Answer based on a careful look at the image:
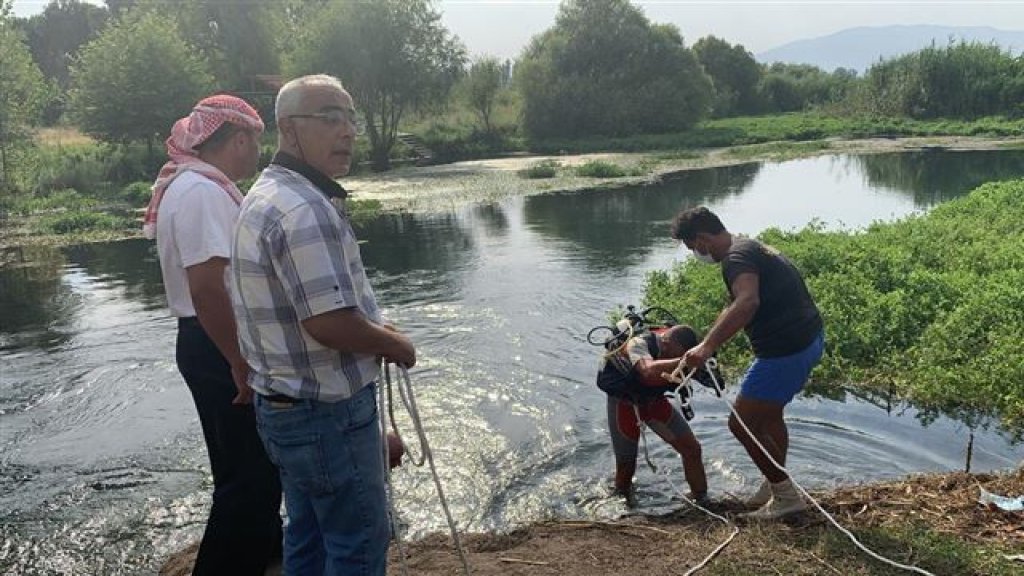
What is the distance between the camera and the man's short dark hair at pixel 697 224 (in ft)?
16.2

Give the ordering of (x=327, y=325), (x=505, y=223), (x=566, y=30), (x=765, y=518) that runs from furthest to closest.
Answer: (x=566, y=30) < (x=505, y=223) < (x=765, y=518) < (x=327, y=325)

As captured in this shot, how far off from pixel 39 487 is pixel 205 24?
52.6 meters

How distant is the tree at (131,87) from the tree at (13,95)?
4894 mm

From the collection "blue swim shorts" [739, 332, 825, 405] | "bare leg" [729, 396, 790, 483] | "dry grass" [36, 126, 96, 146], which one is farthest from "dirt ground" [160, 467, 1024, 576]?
"dry grass" [36, 126, 96, 146]

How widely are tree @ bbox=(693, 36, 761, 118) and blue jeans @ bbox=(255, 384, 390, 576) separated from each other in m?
67.0

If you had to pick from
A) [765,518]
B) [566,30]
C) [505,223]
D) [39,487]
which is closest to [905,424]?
[765,518]

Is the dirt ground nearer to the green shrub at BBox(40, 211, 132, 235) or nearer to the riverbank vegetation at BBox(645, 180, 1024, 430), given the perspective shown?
the riverbank vegetation at BBox(645, 180, 1024, 430)

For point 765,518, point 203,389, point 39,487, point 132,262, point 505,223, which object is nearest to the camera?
point 203,389

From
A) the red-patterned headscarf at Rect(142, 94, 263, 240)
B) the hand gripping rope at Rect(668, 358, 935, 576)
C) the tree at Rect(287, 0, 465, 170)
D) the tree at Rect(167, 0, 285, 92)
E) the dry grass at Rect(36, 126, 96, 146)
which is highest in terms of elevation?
the tree at Rect(167, 0, 285, 92)

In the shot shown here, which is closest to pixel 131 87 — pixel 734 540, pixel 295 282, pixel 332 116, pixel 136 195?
pixel 136 195

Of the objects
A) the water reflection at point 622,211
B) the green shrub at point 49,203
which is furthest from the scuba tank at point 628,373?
the green shrub at point 49,203

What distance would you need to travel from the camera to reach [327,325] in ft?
8.47

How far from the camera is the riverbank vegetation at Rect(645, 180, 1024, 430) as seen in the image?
7191mm

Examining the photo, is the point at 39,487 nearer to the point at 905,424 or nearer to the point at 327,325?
the point at 327,325
